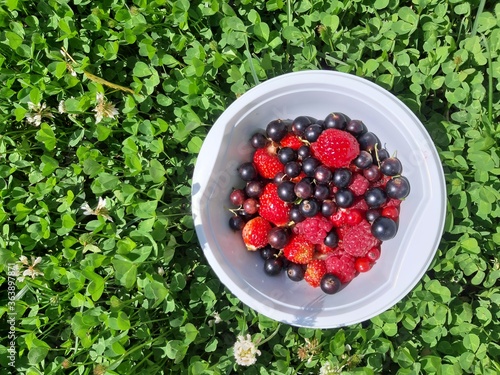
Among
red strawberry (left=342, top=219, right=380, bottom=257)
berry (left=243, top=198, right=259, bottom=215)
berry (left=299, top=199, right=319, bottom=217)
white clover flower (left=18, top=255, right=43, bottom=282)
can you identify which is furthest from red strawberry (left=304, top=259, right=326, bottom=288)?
white clover flower (left=18, top=255, right=43, bottom=282)

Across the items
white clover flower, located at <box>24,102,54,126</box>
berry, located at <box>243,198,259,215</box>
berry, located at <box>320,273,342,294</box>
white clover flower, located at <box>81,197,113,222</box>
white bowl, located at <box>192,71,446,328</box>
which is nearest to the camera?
white bowl, located at <box>192,71,446,328</box>

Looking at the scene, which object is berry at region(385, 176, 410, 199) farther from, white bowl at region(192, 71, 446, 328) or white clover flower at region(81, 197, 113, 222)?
white clover flower at region(81, 197, 113, 222)

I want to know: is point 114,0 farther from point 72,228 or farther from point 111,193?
point 72,228

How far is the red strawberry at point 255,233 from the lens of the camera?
7.47ft

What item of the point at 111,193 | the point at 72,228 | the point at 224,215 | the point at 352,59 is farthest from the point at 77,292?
the point at 352,59

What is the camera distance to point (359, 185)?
226 cm

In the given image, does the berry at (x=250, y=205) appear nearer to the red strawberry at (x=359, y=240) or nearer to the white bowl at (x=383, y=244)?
the white bowl at (x=383, y=244)

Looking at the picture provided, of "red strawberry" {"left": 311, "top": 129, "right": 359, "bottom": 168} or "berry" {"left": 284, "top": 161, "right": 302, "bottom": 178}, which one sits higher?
"red strawberry" {"left": 311, "top": 129, "right": 359, "bottom": 168}

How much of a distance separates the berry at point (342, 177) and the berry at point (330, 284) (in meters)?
0.39

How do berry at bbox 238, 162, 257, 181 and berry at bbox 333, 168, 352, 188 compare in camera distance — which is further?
berry at bbox 238, 162, 257, 181

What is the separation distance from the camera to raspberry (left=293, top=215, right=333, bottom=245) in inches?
87.9

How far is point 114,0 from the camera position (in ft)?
8.51

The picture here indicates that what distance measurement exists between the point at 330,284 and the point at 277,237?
0.97 ft

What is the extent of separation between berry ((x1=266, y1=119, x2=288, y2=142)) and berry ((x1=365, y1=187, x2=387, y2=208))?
0.46 m
